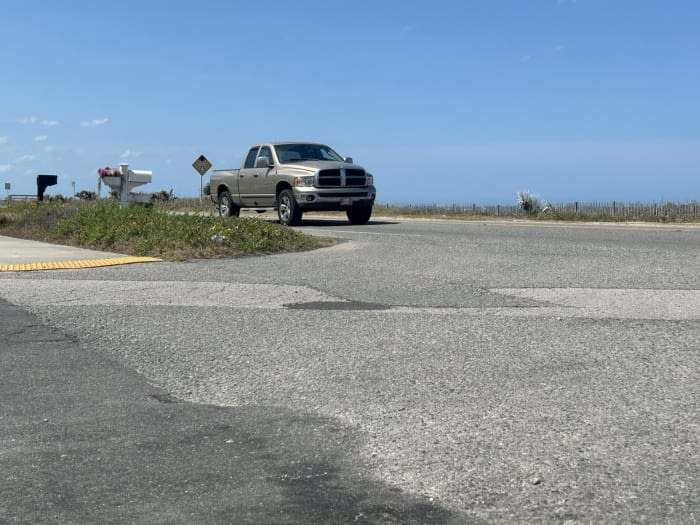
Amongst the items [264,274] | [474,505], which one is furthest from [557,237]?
[474,505]

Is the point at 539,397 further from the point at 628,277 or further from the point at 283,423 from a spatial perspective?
the point at 628,277

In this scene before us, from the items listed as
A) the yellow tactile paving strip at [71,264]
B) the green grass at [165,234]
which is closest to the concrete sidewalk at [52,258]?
the yellow tactile paving strip at [71,264]

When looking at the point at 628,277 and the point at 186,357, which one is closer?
the point at 186,357

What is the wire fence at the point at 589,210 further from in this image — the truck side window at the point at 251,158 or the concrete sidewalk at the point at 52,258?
the concrete sidewalk at the point at 52,258

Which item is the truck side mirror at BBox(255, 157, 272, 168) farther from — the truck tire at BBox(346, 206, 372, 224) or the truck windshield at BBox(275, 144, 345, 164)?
the truck tire at BBox(346, 206, 372, 224)

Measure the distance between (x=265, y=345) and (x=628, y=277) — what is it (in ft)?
17.4

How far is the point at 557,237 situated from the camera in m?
16.4

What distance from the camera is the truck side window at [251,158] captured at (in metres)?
22.9

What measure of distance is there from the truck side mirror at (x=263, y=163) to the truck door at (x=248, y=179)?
0.54 feet

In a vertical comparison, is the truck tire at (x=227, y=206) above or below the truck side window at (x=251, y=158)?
below

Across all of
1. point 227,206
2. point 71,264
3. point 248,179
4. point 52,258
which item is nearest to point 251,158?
point 248,179

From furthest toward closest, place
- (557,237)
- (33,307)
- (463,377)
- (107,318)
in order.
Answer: (557,237) → (33,307) → (107,318) → (463,377)

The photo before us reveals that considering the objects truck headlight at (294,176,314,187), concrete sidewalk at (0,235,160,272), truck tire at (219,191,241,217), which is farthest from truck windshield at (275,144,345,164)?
concrete sidewalk at (0,235,160,272)

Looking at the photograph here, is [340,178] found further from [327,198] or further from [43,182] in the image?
[43,182]
